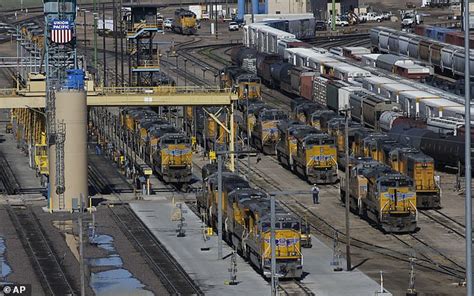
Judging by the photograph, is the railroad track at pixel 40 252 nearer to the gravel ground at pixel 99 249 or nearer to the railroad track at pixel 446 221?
the gravel ground at pixel 99 249

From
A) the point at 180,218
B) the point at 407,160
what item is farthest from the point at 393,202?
the point at 180,218

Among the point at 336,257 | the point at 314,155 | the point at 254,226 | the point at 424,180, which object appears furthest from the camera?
the point at 314,155

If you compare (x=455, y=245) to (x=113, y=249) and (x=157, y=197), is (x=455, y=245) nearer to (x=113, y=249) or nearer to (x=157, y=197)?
(x=113, y=249)

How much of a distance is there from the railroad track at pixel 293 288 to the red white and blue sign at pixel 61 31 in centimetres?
3274

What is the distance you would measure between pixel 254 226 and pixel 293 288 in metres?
4.97

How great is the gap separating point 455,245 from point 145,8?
55804mm

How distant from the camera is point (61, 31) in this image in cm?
9688

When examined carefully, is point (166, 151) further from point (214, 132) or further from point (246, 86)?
point (246, 86)

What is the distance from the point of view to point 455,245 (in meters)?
80.8

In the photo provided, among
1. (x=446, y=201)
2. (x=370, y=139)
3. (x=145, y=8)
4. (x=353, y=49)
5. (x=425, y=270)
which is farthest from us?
(x=353, y=49)

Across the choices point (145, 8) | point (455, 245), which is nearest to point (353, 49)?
point (145, 8)

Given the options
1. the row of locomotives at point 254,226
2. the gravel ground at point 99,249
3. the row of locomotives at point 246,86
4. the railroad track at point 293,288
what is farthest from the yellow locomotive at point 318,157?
the railroad track at point 293,288

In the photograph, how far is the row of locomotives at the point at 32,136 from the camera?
101 m

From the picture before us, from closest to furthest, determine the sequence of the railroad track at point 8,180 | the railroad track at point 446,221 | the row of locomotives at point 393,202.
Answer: the row of locomotives at point 393,202, the railroad track at point 446,221, the railroad track at point 8,180
